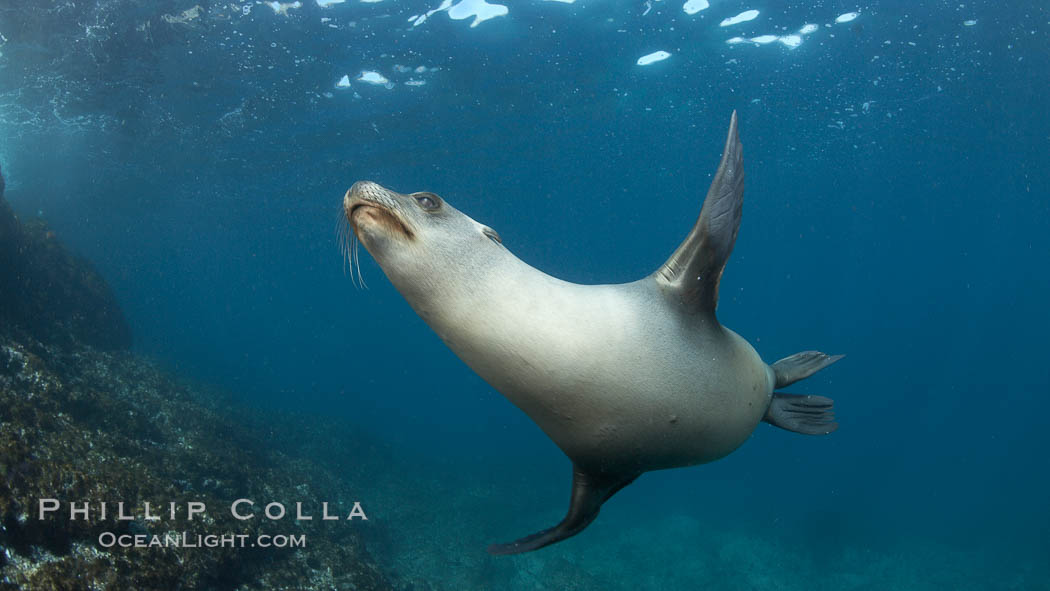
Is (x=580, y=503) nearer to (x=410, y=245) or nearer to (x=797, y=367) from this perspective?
(x=410, y=245)

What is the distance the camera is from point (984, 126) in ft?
61.9

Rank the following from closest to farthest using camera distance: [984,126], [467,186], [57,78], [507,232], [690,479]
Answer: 1. [57,78]
2. [690,479]
3. [984,126]
4. [467,186]
5. [507,232]

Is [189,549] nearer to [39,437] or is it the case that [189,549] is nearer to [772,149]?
[39,437]

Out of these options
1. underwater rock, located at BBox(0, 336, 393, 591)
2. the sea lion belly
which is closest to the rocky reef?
underwater rock, located at BBox(0, 336, 393, 591)

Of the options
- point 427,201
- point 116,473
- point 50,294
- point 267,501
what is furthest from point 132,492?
point 50,294

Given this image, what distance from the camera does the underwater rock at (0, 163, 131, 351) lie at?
819 centimetres

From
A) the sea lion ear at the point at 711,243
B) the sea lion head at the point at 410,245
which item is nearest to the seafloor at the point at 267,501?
the sea lion head at the point at 410,245

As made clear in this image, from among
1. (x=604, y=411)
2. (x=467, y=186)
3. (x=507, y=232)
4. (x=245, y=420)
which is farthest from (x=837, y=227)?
(x=604, y=411)

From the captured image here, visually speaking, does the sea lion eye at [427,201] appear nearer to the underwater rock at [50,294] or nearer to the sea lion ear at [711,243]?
the sea lion ear at [711,243]

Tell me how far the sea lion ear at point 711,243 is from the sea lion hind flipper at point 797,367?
51.3 inches

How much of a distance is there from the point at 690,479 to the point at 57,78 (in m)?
21.7

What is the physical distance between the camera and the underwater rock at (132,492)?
333 cm

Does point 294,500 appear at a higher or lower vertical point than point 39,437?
lower

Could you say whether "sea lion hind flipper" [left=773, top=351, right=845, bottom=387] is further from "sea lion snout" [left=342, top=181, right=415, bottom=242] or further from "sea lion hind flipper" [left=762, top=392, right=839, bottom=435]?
"sea lion snout" [left=342, top=181, right=415, bottom=242]
